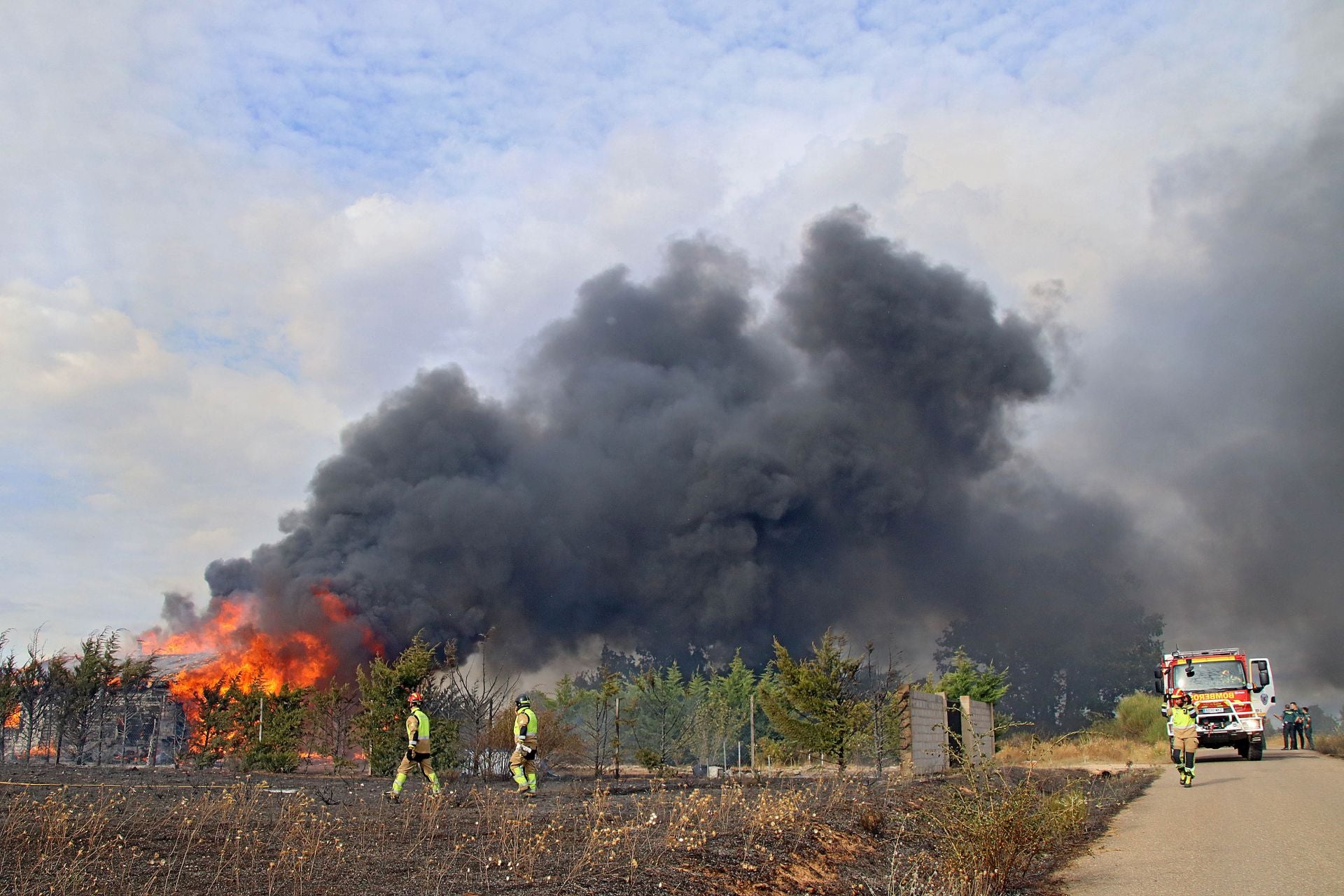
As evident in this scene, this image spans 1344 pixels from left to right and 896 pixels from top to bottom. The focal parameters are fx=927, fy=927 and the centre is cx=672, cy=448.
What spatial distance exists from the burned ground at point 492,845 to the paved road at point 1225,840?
509 millimetres

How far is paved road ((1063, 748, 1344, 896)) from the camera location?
8.15 meters

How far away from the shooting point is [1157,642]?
78.1 m

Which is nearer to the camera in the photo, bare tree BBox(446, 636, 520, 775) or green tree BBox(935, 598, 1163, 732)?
bare tree BBox(446, 636, 520, 775)

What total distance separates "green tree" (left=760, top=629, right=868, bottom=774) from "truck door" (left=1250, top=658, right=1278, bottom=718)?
1123 centimetres

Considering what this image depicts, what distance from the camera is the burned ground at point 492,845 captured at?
6.82 metres

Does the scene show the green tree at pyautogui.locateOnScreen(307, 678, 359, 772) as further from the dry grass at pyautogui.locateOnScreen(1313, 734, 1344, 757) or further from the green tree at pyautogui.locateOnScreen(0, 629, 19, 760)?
the dry grass at pyautogui.locateOnScreen(1313, 734, 1344, 757)

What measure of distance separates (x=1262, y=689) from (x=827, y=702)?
1265 cm

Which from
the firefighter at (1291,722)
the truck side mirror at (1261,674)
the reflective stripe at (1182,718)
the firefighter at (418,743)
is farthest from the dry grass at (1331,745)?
the firefighter at (418,743)

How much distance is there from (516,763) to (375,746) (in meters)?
8.65

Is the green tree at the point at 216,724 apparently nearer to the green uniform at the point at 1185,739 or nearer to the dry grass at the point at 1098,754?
the dry grass at the point at 1098,754

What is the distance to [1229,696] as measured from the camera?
83.9ft

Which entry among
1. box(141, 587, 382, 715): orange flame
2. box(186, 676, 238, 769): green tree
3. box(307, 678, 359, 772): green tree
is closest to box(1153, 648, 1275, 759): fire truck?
box(307, 678, 359, 772): green tree

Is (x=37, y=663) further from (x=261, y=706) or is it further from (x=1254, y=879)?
(x=1254, y=879)

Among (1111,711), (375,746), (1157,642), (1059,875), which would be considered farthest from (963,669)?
(1157,642)
